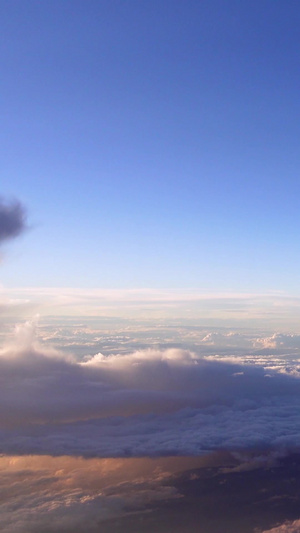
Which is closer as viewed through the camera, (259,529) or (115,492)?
(259,529)

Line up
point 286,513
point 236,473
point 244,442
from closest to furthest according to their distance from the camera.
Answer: point 286,513 < point 236,473 < point 244,442

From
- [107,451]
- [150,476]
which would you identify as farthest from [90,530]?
[107,451]

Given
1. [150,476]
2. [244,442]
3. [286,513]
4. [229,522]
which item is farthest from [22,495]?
[244,442]

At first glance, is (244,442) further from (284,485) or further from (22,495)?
(22,495)

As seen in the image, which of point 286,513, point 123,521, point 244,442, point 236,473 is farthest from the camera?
point 244,442

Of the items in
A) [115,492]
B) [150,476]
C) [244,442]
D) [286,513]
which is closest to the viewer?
[286,513]

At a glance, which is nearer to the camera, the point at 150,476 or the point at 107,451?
the point at 150,476

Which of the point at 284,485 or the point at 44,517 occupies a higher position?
the point at 44,517

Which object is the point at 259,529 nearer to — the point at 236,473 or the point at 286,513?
the point at 286,513

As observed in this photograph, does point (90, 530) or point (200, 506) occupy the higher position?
point (90, 530)

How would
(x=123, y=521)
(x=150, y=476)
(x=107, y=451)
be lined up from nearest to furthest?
(x=123, y=521) < (x=150, y=476) < (x=107, y=451)
